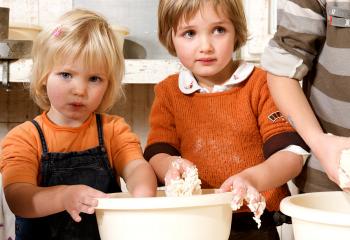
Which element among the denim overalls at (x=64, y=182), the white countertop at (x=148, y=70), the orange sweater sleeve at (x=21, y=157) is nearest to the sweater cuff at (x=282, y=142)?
the denim overalls at (x=64, y=182)

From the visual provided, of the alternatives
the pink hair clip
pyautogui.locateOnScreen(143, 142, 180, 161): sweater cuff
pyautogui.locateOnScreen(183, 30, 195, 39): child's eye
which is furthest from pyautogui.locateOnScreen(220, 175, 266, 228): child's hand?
the pink hair clip

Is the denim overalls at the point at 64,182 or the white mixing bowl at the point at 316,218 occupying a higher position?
the white mixing bowl at the point at 316,218

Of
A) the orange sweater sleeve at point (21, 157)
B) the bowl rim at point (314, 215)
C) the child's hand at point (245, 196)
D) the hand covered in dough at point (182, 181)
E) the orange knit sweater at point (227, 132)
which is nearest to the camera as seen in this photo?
the bowl rim at point (314, 215)

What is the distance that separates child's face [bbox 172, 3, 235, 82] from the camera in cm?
137

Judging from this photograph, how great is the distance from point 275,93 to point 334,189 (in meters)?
0.26

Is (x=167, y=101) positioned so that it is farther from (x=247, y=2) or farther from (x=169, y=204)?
(x=247, y=2)

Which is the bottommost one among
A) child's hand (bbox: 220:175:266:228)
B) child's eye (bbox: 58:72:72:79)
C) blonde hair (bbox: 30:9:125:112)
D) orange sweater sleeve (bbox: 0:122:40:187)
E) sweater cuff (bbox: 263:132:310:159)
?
orange sweater sleeve (bbox: 0:122:40:187)

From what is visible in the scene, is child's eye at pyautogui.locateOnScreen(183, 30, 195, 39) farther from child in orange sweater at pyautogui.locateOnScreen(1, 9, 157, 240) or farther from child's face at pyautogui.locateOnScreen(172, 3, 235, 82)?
child in orange sweater at pyautogui.locateOnScreen(1, 9, 157, 240)

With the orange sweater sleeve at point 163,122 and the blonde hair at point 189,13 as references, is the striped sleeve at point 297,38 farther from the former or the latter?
the orange sweater sleeve at point 163,122

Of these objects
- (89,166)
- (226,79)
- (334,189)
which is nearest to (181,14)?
(226,79)

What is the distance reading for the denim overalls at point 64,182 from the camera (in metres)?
1.36

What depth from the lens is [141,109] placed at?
9.37 feet

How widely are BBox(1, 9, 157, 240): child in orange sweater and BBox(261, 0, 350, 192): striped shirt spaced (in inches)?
16.0

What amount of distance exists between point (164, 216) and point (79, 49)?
0.54m
